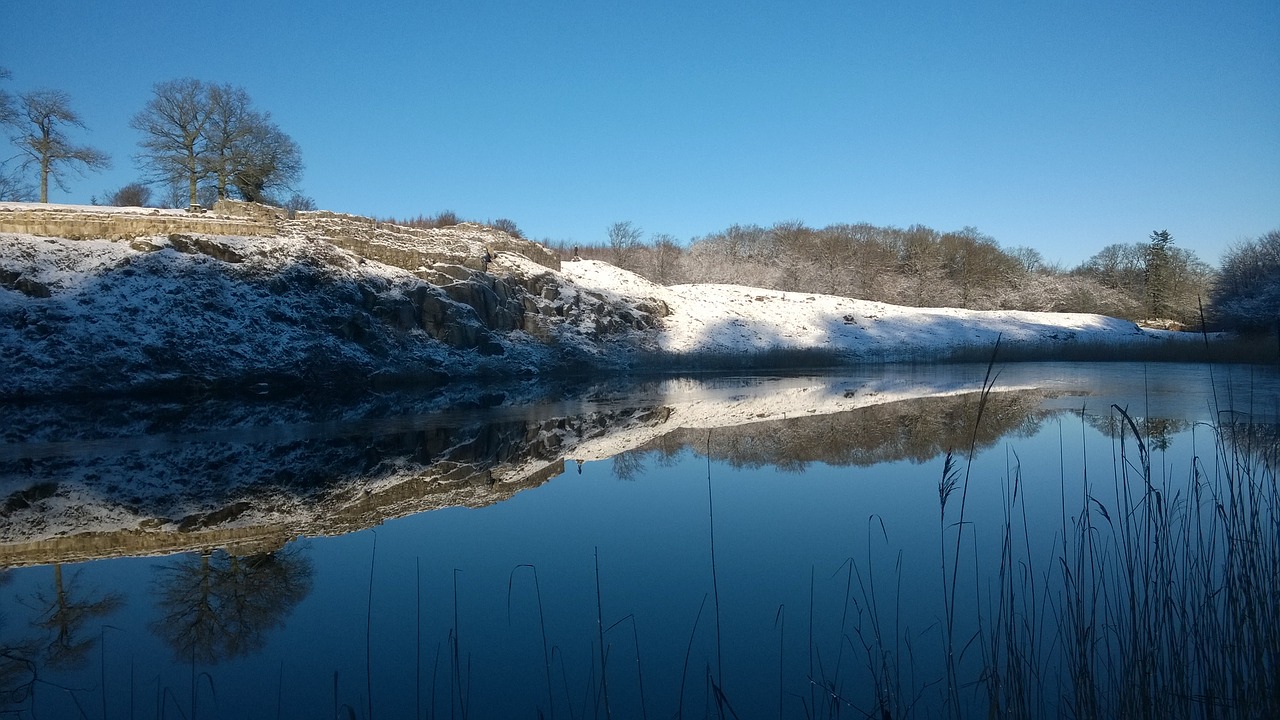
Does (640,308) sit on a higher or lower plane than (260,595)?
higher

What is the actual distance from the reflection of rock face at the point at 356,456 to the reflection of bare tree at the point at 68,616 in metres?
1.08

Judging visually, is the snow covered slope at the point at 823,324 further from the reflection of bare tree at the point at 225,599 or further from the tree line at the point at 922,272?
the reflection of bare tree at the point at 225,599

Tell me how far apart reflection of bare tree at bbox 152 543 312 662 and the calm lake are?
0.03 meters

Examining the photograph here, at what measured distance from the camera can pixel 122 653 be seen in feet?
14.7

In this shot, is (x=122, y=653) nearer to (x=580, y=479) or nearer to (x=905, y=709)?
(x=905, y=709)

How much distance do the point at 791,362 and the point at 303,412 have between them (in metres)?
23.2

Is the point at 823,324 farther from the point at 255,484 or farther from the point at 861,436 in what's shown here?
the point at 255,484

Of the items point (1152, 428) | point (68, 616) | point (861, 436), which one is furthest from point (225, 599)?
point (1152, 428)

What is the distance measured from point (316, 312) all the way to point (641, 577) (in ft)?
79.7

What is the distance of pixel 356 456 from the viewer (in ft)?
38.1

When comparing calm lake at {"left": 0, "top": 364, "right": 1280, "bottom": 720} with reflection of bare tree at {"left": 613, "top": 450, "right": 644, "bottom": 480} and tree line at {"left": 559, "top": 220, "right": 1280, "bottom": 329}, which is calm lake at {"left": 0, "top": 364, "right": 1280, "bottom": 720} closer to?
reflection of bare tree at {"left": 613, "top": 450, "right": 644, "bottom": 480}

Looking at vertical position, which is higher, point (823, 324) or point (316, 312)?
point (316, 312)

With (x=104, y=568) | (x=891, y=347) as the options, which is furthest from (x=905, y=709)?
(x=891, y=347)

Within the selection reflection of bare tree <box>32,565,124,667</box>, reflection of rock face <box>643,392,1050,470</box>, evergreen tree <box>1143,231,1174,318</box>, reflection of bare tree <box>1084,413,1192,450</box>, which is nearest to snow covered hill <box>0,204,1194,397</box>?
reflection of rock face <box>643,392,1050,470</box>
